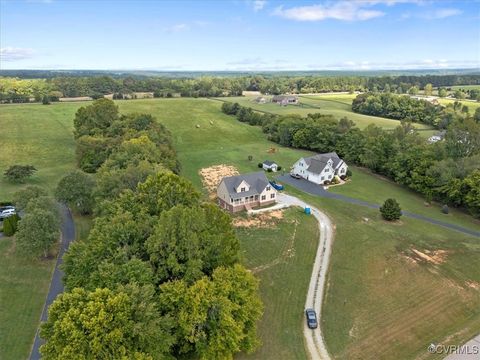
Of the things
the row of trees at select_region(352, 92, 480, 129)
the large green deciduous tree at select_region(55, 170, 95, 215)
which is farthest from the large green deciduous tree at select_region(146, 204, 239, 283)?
the row of trees at select_region(352, 92, 480, 129)

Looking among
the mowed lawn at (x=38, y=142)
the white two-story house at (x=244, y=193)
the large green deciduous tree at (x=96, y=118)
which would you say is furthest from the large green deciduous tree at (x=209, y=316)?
the large green deciduous tree at (x=96, y=118)

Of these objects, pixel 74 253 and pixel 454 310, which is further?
pixel 454 310

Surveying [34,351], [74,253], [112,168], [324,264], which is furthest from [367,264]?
[112,168]

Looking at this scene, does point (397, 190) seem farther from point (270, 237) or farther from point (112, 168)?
point (112, 168)

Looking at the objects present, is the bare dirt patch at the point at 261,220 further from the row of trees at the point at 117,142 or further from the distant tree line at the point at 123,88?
the distant tree line at the point at 123,88

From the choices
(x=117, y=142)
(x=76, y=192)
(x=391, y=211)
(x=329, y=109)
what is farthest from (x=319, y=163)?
(x=329, y=109)

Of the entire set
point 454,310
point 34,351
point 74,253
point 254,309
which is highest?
point 74,253
